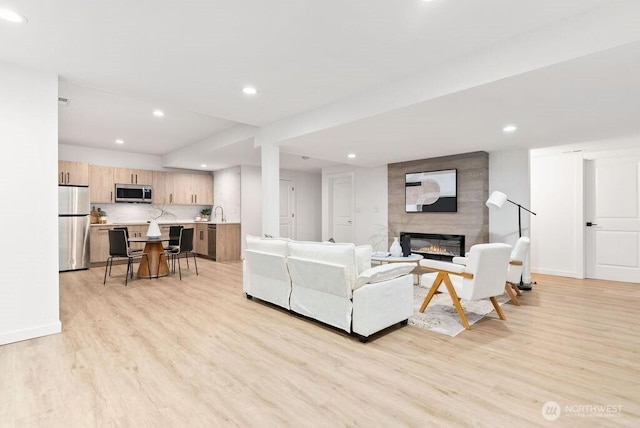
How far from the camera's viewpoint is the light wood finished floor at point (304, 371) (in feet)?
5.97

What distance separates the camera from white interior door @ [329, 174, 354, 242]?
8289mm

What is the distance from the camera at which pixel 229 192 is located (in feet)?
27.5

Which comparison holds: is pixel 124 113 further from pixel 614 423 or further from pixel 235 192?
pixel 614 423

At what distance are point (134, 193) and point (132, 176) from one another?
40 centimetres

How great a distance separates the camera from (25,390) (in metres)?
2.07

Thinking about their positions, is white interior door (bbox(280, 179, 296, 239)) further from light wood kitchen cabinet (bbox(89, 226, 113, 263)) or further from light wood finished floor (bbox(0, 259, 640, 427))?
light wood finished floor (bbox(0, 259, 640, 427))

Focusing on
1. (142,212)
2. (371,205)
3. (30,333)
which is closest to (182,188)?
(142,212)

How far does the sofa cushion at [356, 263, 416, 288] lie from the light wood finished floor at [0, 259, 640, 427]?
53cm

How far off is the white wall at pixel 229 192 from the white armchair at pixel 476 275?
5684mm

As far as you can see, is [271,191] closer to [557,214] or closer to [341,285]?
[341,285]

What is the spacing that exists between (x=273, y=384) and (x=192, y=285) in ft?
11.0

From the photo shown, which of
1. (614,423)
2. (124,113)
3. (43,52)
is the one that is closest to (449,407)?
(614,423)

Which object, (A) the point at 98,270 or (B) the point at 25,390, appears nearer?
(B) the point at 25,390

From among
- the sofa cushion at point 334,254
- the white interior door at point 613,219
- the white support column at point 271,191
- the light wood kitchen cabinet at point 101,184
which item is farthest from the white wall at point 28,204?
the white interior door at point 613,219
